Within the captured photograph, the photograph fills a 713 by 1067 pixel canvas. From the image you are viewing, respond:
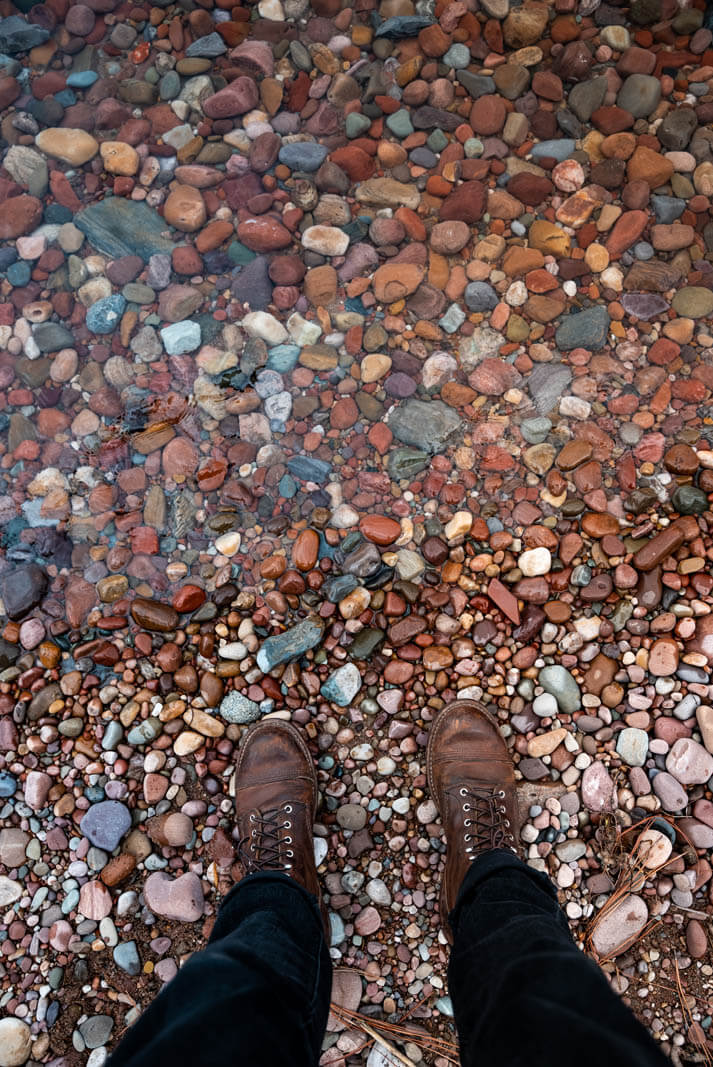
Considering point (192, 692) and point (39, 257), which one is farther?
point (39, 257)

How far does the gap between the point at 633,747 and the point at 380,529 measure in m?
1.20

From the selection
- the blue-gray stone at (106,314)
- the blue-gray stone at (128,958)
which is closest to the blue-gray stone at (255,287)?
the blue-gray stone at (106,314)

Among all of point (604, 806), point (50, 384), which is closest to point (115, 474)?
point (50, 384)

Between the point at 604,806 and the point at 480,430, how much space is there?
4.75 ft

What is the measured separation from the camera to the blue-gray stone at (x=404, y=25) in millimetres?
2621

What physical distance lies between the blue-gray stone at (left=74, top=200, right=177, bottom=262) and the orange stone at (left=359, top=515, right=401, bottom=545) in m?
1.45

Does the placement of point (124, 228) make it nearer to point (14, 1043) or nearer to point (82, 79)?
point (82, 79)

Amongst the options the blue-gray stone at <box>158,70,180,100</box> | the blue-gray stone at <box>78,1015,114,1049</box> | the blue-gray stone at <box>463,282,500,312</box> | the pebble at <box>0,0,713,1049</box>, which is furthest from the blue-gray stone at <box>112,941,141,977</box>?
the blue-gray stone at <box>158,70,180,100</box>

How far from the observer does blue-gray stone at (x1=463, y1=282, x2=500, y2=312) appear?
253 cm

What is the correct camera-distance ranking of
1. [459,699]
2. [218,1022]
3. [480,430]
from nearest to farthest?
[218,1022], [459,699], [480,430]

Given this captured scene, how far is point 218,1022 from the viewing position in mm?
1234

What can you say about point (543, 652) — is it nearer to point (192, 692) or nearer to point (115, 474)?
point (192, 692)

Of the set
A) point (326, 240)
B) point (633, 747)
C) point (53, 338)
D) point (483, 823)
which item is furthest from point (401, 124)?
point (483, 823)

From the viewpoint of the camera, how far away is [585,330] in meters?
2.48
